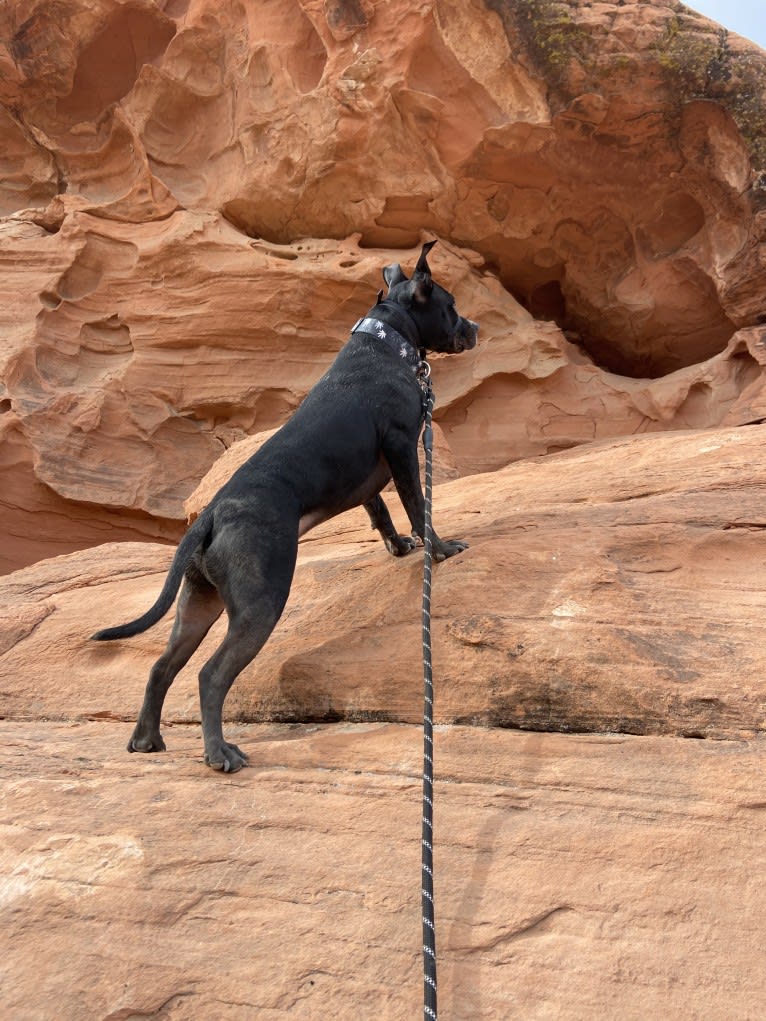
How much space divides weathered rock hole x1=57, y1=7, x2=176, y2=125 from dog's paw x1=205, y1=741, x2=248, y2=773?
387 inches

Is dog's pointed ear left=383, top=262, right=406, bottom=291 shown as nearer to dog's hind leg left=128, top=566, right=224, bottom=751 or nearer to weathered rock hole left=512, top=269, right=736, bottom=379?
dog's hind leg left=128, top=566, right=224, bottom=751

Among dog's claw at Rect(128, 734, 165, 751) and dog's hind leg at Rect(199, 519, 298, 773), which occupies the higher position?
dog's hind leg at Rect(199, 519, 298, 773)

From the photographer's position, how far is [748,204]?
8.64 m

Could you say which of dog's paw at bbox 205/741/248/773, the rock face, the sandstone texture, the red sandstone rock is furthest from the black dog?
the rock face

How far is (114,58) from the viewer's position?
1074 cm

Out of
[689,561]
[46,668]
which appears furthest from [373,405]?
[46,668]

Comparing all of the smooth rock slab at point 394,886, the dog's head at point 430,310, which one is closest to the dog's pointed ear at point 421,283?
the dog's head at point 430,310

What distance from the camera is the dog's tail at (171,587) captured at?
373 cm

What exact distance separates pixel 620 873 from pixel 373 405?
103 inches

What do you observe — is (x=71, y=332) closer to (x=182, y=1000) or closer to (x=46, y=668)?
(x=46, y=668)

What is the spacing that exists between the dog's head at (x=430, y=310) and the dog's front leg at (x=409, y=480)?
853 millimetres

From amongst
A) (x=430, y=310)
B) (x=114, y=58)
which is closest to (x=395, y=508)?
(x=430, y=310)

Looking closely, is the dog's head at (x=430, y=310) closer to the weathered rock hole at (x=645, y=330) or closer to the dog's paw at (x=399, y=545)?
the dog's paw at (x=399, y=545)

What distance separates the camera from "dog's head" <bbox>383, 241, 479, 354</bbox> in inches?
197
